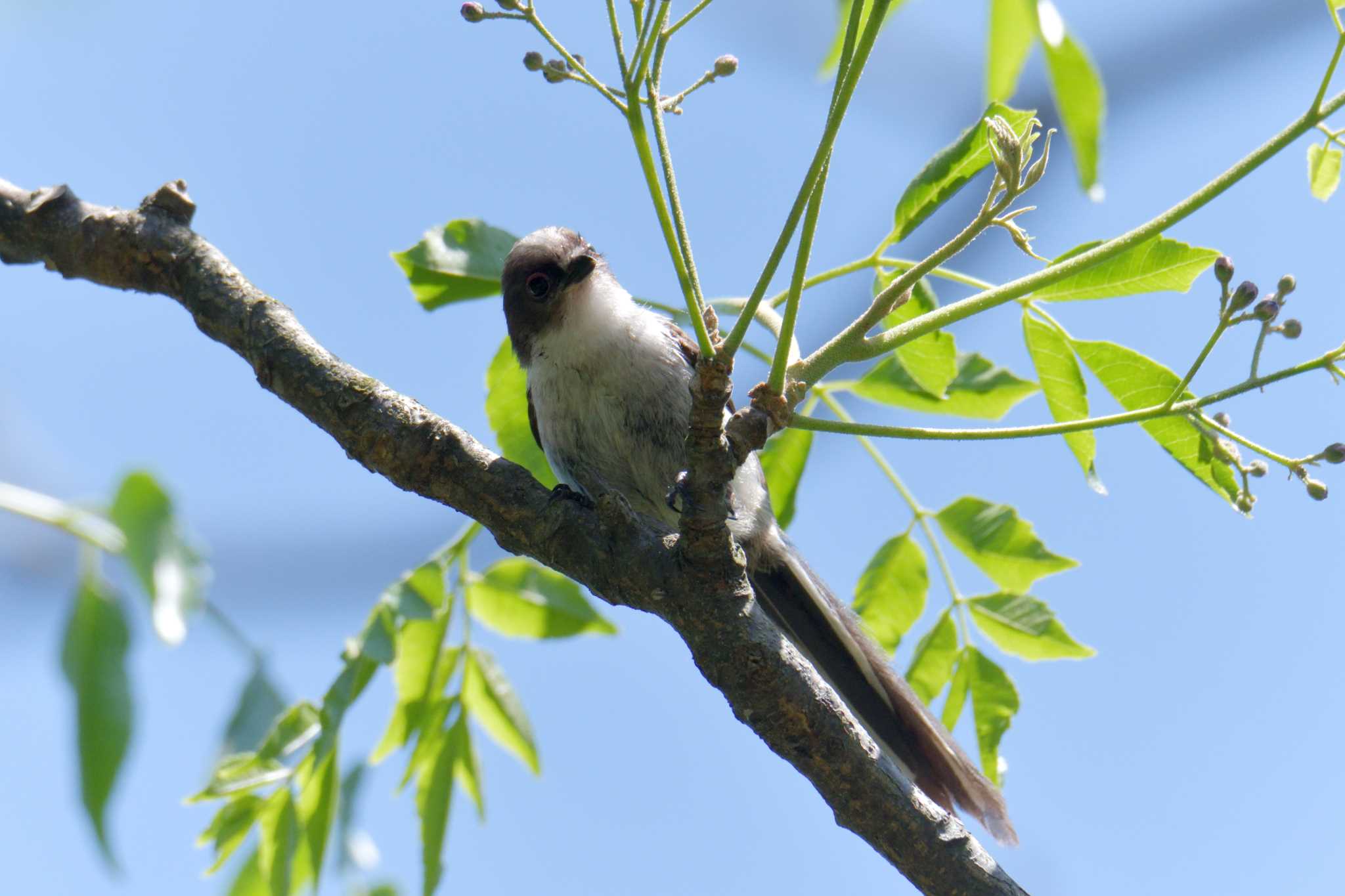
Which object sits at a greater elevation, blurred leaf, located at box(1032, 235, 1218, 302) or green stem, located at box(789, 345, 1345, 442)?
blurred leaf, located at box(1032, 235, 1218, 302)

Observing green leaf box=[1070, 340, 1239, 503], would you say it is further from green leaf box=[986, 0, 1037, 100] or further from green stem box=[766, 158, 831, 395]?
green leaf box=[986, 0, 1037, 100]

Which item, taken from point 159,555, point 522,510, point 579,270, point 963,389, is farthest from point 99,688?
point 579,270

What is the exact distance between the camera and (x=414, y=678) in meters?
3.08

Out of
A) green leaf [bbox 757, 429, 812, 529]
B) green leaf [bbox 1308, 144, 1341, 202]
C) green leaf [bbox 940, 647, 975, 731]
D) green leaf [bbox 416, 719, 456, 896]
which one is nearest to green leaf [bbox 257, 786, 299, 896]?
green leaf [bbox 416, 719, 456, 896]

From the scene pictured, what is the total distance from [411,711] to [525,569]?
1.55 ft

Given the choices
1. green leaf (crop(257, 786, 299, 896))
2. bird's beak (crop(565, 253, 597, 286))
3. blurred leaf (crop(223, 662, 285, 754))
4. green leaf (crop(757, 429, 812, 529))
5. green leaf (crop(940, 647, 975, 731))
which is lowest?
green leaf (crop(257, 786, 299, 896))

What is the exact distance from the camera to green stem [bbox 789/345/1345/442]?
200 cm

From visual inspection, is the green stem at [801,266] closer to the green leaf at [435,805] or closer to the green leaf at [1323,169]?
the green leaf at [1323,169]

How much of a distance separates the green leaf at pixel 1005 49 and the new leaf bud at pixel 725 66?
948 millimetres

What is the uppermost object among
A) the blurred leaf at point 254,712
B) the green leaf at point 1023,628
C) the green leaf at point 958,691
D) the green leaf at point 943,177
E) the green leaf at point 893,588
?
the green leaf at point 943,177

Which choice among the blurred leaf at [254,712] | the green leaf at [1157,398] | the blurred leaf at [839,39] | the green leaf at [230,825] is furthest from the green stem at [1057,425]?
the green leaf at [230,825]

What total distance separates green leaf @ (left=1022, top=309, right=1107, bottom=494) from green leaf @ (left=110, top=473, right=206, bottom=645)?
70.9 inches

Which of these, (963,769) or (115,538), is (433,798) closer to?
(963,769)

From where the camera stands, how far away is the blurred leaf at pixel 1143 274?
7.81 feet
